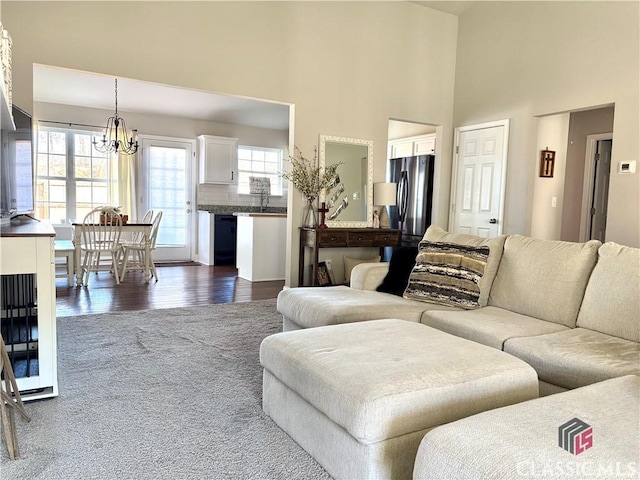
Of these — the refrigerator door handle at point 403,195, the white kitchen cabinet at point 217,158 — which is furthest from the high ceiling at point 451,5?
the white kitchen cabinet at point 217,158

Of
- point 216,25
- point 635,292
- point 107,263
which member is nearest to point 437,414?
point 635,292

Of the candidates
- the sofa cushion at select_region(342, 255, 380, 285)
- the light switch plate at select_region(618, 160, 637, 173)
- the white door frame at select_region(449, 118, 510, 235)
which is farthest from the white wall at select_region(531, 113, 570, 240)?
the sofa cushion at select_region(342, 255, 380, 285)

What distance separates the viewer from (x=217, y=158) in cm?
768

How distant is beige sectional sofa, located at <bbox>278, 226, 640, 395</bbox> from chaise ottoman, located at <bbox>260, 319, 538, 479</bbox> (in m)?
0.33

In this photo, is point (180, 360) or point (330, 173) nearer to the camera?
point (180, 360)

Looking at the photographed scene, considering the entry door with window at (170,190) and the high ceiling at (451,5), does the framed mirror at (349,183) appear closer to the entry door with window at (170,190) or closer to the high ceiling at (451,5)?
the high ceiling at (451,5)

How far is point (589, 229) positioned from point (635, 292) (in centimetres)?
428

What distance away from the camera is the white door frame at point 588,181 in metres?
5.80

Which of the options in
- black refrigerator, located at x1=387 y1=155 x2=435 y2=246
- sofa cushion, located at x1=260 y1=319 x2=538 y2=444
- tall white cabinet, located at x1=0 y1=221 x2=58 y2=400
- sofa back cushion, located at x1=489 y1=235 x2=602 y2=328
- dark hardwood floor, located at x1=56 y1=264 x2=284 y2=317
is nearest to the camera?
sofa cushion, located at x1=260 y1=319 x2=538 y2=444

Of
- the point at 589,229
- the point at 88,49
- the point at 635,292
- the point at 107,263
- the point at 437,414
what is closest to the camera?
the point at 437,414

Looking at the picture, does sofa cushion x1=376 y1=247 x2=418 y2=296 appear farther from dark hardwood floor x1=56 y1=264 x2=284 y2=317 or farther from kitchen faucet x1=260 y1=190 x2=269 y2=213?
kitchen faucet x1=260 y1=190 x2=269 y2=213

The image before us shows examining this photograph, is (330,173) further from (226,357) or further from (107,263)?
(107,263)

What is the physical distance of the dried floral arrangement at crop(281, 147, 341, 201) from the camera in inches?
194

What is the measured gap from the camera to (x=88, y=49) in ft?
12.8
